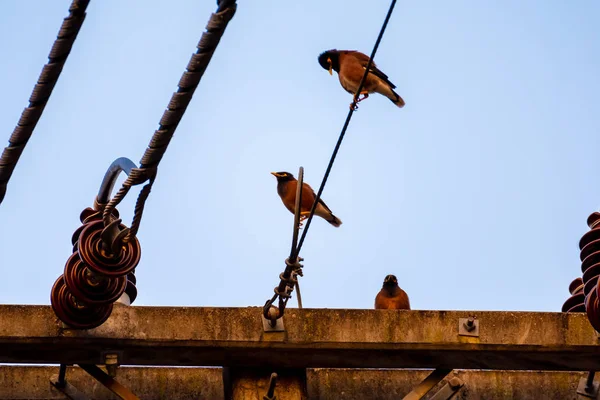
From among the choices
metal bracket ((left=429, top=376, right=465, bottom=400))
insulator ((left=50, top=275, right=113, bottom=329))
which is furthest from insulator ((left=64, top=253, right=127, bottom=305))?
metal bracket ((left=429, top=376, right=465, bottom=400))

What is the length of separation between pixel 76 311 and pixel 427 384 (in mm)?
1731

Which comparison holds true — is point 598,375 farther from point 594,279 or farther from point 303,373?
point 303,373

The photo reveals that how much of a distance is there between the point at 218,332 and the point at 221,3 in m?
2.60

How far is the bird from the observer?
1016 centimetres

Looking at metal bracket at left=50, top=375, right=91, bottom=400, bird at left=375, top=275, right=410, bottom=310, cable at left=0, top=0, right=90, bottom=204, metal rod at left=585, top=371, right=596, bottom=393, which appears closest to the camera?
cable at left=0, top=0, right=90, bottom=204

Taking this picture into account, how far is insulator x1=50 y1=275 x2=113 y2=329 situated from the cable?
6.32ft

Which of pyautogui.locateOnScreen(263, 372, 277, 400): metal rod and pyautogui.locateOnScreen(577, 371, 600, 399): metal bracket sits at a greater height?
pyautogui.locateOnScreen(577, 371, 600, 399): metal bracket

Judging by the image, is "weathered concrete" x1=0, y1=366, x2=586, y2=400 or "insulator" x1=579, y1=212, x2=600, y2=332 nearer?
"insulator" x1=579, y1=212, x2=600, y2=332

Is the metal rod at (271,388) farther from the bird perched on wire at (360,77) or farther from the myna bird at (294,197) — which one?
the myna bird at (294,197)

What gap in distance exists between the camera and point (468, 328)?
6.26m

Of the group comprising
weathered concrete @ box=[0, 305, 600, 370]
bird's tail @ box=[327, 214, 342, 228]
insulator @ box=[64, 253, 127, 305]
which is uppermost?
bird's tail @ box=[327, 214, 342, 228]

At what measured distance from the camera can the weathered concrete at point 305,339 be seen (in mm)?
6086

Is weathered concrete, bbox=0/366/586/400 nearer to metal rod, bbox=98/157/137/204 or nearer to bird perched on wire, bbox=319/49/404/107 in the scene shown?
metal rod, bbox=98/157/137/204

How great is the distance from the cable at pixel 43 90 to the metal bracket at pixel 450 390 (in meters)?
3.13
